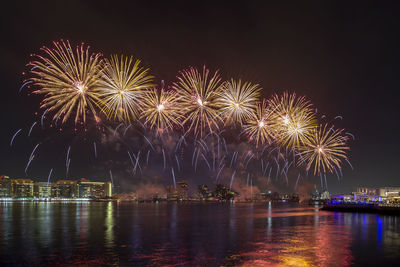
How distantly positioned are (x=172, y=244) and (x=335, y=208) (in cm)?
8109

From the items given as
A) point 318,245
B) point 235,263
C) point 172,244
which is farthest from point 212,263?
point 318,245

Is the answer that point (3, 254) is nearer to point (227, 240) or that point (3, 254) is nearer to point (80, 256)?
point (80, 256)

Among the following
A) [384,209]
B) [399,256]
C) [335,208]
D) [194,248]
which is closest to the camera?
[399,256]

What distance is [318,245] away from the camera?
82.7 ft

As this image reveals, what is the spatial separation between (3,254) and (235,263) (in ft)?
45.6

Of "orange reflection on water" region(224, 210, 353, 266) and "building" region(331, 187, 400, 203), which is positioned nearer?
"orange reflection on water" region(224, 210, 353, 266)

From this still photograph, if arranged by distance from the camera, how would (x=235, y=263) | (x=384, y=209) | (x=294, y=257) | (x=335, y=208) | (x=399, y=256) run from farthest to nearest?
(x=335, y=208), (x=384, y=209), (x=399, y=256), (x=294, y=257), (x=235, y=263)

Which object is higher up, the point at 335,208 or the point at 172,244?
the point at 172,244

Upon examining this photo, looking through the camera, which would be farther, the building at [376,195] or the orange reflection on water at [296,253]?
the building at [376,195]

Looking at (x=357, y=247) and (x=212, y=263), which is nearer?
(x=212, y=263)

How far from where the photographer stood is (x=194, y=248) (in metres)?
24.7

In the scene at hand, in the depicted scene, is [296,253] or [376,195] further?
[376,195]

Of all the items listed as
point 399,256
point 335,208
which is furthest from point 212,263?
point 335,208

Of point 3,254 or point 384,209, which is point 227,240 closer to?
point 3,254
